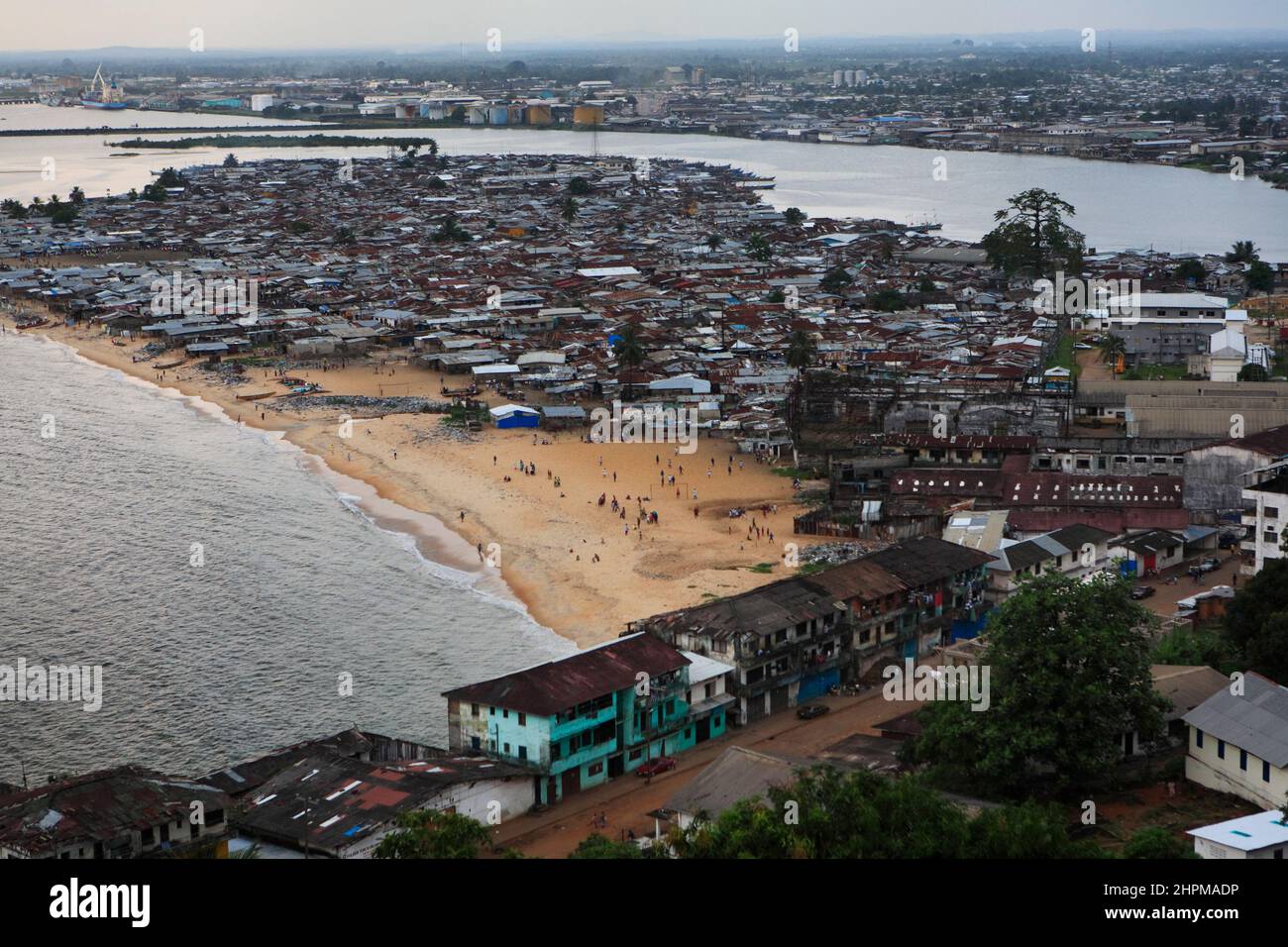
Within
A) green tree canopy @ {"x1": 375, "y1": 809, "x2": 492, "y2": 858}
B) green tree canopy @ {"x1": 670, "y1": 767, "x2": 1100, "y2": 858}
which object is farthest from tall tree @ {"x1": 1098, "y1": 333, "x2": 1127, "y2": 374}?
green tree canopy @ {"x1": 375, "y1": 809, "x2": 492, "y2": 858}

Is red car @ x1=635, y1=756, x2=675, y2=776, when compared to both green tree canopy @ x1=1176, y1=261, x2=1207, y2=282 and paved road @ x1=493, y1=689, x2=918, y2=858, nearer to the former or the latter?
paved road @ x1=493, y1=689, x2=918, y2=858

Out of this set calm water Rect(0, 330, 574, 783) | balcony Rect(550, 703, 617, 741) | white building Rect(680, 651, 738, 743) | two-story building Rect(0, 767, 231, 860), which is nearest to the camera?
two-story building Rect(0, 767, 231, 860)

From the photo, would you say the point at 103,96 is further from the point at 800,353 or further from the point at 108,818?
the point at 108,818

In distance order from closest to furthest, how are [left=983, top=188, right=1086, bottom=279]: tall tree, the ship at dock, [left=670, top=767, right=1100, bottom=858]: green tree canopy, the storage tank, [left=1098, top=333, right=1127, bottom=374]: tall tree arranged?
1. [left=670, top=767, right=1100, bottom=858]: green tree canopy
2. [left=1098, top=333, right=1127, bottom=374]: tall tree
3. [left=983, top=188, right=1086, bottom=279]: tall tree
4. the storage tank
5. the ship at dock

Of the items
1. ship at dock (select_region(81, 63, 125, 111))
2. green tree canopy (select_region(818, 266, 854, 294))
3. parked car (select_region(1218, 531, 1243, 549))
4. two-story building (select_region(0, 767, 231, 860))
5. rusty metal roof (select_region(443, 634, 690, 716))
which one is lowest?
two-story building (select_region(0, 767, 231, 860))

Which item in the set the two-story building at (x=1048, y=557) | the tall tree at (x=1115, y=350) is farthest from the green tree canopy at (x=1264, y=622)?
the tall tree at (x=1115, y=350)

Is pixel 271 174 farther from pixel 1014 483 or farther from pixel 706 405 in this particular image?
pixel 1014 483

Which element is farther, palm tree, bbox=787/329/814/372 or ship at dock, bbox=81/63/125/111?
ship at dock, bbox=81/63/125/111

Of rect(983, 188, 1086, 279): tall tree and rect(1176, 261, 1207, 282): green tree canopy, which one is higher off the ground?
rect(983, 188, 1086, 279): tall tree
